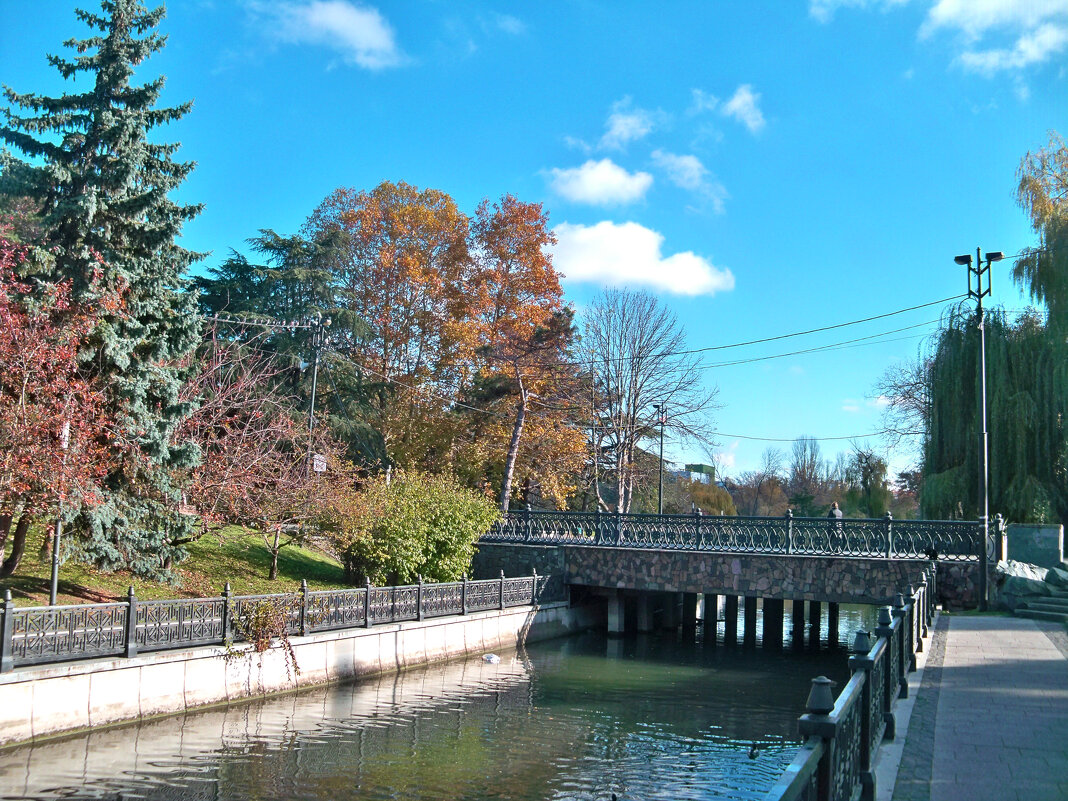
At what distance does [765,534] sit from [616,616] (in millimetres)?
5894

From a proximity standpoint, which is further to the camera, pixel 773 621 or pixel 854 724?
pixel 773 621

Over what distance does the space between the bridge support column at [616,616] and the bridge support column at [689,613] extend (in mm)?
3621

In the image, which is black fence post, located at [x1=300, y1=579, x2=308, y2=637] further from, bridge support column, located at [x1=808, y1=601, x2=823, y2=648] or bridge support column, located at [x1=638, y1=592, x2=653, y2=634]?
bridge support column, located at [x1=808, y1=601, x2=823, y2=648]

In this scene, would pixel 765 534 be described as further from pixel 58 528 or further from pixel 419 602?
pixel 58 528

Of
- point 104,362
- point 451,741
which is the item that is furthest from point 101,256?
point 451,741

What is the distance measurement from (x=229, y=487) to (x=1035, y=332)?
23.5m

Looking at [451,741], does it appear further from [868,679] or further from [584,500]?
[584,500]

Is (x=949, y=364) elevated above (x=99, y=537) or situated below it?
above

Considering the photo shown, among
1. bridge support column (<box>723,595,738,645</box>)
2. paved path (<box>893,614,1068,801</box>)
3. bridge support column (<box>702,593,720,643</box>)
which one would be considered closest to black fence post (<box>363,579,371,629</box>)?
paved path (<box>893,614,1068,801</box>)

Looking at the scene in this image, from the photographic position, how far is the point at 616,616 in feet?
88.1

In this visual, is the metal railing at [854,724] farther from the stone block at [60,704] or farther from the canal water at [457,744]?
the stone block at [60,704]

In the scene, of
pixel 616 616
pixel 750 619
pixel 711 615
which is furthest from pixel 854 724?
pixel 711 615

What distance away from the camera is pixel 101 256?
15.4m

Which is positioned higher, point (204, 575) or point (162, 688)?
point (204, 575)
